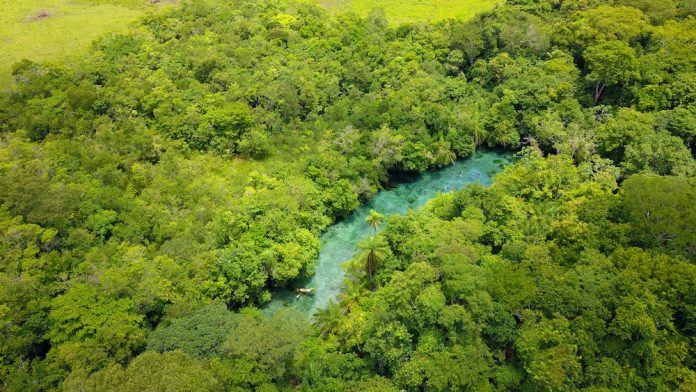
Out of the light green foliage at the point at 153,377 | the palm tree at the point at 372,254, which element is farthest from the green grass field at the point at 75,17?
the palm tree at the point at 372,254

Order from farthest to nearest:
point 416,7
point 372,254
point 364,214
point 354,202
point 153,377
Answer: point 416,7 < point 364,214 < point 354,202 < point 372,254 < point 153,377

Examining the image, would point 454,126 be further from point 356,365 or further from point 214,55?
point 356,365

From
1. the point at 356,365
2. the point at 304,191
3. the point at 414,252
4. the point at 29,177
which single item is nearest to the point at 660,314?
the point at 414,252

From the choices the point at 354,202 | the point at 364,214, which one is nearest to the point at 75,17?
the point at 354,202

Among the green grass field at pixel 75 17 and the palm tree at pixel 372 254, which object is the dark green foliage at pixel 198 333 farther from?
the green grass field at pixel 75 17

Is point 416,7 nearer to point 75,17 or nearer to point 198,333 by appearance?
point 75,17

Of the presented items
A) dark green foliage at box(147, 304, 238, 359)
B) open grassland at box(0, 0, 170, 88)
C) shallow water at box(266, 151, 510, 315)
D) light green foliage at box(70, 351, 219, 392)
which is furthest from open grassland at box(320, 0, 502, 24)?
light green foliage at box(70, 351, 219, 392)
